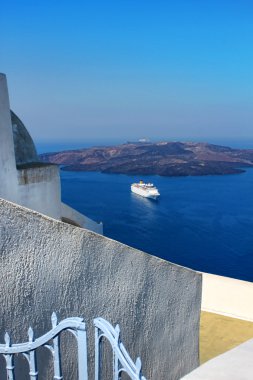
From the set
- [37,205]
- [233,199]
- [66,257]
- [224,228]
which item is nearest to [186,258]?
[224,228]

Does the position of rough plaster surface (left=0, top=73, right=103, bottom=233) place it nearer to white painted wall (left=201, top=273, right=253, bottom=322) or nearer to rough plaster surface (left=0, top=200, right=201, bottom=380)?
rough plaster surface (left=0, top=200, right=201, bottom=380)

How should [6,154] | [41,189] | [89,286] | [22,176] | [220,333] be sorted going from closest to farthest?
1. [89,286]
2. [6,154]
3. [22,176]
4. [41,189]
5. [220,333]

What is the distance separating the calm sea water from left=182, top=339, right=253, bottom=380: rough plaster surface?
25.6 meters

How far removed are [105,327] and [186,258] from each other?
28.9m

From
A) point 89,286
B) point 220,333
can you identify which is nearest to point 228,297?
point 220,333

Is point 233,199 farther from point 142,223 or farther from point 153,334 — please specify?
point 153,334

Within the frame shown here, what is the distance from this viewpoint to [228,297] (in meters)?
5.83

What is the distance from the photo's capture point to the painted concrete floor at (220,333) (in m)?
5.31

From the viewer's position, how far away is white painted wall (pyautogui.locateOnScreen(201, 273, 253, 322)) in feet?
18.7

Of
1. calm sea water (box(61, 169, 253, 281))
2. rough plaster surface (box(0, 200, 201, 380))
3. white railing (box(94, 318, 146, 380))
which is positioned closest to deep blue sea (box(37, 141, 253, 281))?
calm sea water (box(61, 169, 253, 281))

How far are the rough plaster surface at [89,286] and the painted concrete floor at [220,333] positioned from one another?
1.65 m

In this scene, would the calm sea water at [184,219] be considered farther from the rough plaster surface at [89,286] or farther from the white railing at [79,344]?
the white railing at [79,344]

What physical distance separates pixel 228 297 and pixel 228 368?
4.32m

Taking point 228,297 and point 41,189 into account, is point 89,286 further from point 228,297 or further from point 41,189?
point 228,297
